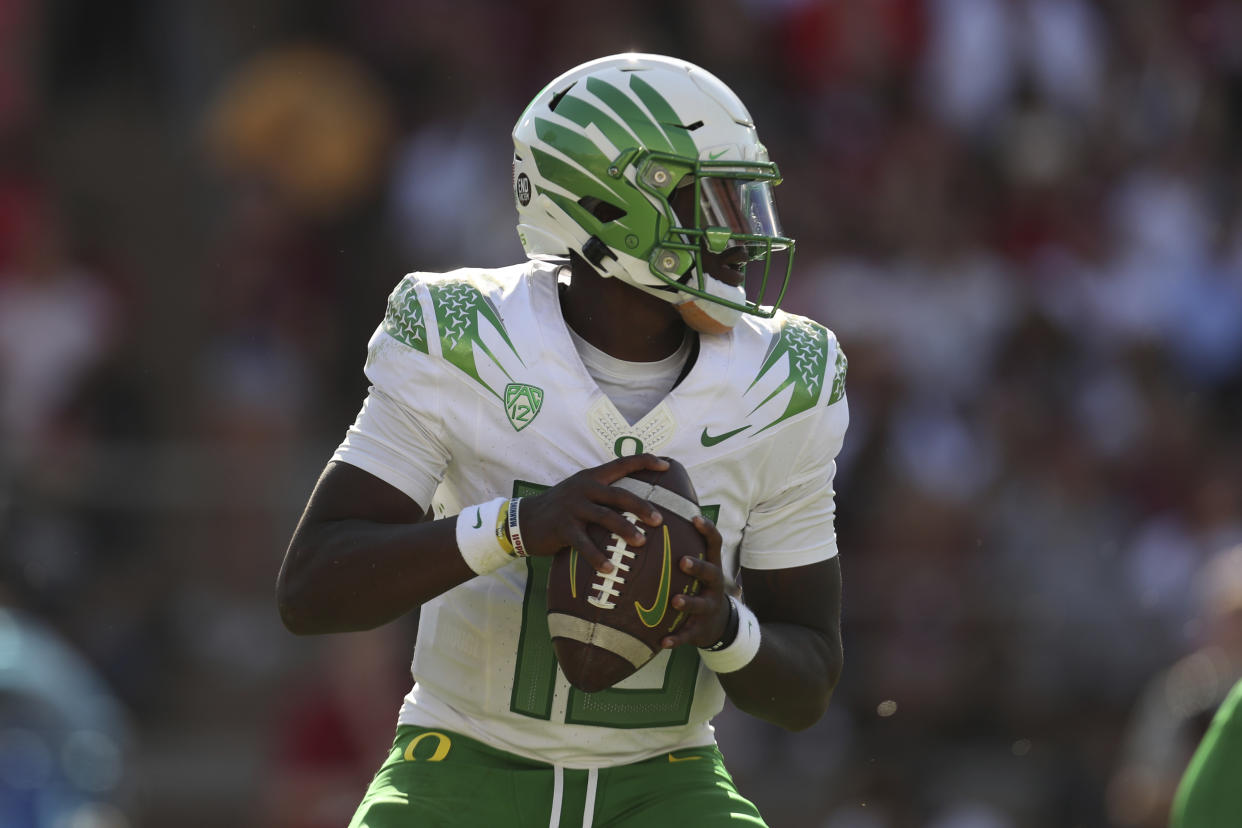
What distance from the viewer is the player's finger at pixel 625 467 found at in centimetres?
343

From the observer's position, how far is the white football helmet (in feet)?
12.4

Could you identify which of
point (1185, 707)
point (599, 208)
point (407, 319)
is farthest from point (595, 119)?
point (1185, 707)

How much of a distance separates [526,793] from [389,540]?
60 centimetres

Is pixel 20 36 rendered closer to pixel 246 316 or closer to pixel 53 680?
pixel 246 316

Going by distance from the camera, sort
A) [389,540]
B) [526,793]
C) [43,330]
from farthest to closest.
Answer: [43,330] → [526,793] → [389,540]

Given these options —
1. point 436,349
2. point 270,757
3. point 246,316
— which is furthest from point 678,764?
point 246,316

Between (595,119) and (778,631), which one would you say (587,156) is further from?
(778,631)

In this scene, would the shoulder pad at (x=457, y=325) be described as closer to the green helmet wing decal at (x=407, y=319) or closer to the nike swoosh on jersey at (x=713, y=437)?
the green helmet wing decal at (x=407, y=319)

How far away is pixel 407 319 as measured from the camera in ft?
12.4

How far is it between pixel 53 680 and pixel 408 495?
3.87m

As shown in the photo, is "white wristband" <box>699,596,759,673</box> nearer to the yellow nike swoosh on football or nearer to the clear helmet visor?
the yellow nike swoosh on football

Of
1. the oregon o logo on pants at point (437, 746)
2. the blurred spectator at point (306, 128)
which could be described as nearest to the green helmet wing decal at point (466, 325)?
the oregon o logo on pants at point (437, 746)

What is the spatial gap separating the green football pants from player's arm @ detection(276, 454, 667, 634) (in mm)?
318

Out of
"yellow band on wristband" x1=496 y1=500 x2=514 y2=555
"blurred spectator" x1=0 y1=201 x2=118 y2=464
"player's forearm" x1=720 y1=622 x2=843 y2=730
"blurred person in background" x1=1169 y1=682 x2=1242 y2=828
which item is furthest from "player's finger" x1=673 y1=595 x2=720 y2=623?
"blurred spectator" x1=0 y1=201 x2=118 y2=464
